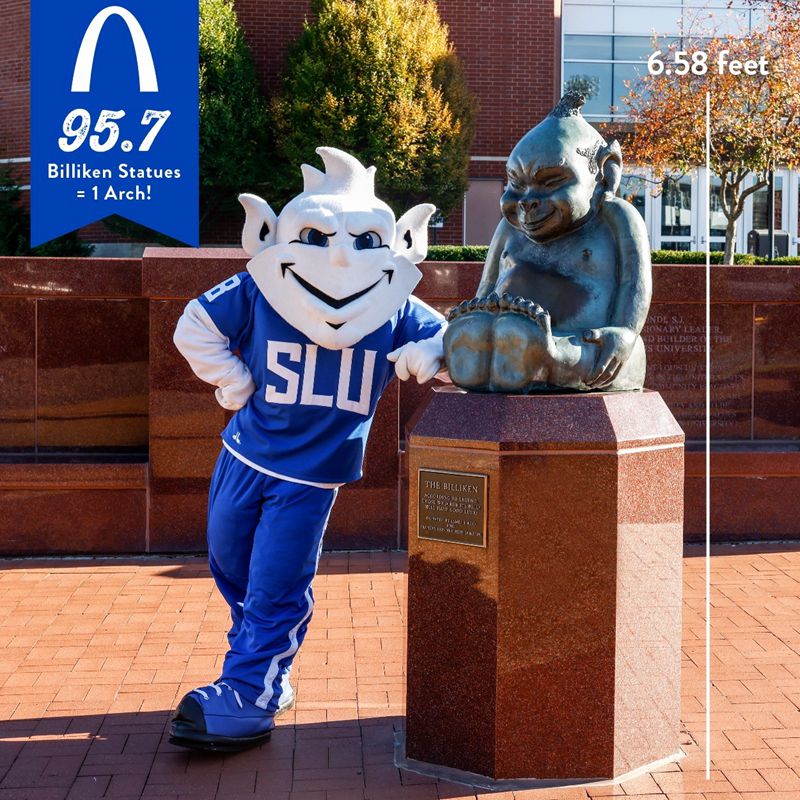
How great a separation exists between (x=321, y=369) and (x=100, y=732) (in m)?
1.60

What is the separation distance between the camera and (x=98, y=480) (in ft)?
23.4

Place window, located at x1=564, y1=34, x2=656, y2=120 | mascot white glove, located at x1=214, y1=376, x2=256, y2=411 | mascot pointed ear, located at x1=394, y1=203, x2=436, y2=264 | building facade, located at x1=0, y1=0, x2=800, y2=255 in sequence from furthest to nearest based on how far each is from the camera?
window, located at x1=564, y1=34, x2=656, y2=120 → building facade, located at x1=0, y1=0, x2=800, y2=255 → mascot pointed ear, located at x1=394, y1=203, x2=436, y2=264 → mascot white glove, located at x1=214, y1=376, x2=256, y2=411

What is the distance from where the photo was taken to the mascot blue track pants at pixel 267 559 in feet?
13.4

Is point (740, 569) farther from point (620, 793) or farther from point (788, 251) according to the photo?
point (788, 251)

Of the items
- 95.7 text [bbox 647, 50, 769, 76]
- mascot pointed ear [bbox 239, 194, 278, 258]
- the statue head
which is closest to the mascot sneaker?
mascot pointed ear [bbox 239, 194, 278, 258]

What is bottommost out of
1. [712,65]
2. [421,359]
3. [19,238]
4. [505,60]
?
[421,359]

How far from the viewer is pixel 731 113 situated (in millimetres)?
17984

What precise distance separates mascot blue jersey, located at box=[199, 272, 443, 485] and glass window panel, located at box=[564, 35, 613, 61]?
23.6m

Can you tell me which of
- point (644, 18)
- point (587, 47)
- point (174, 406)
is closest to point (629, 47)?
point (644, 18)

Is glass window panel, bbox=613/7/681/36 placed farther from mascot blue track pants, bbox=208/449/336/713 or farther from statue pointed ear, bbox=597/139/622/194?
mascot blue track pants, bbox=208/449/336/713

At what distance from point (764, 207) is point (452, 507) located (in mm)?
25873

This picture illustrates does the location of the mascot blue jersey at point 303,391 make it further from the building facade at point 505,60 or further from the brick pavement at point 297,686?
the building facade at point 505,60

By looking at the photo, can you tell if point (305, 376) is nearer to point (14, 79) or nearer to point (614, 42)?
point (14, 79)

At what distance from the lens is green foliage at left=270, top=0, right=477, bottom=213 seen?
2180 centimetres
